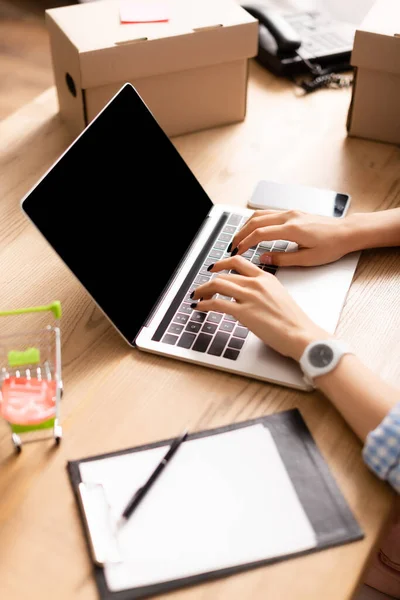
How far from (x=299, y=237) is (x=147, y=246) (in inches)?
9.2

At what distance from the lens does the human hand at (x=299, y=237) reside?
1.06m

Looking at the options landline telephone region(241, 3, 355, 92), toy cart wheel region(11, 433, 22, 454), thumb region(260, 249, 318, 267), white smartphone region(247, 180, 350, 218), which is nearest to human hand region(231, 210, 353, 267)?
thumb region(260, 249, 318, 267)

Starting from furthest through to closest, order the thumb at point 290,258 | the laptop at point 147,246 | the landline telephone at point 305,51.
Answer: the landline telephone at point 305,51, the thumb at point 290,258, the laptop at point 147,246

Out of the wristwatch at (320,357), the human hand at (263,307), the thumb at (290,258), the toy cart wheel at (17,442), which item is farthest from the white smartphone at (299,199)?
the toy cart wheel at (17,442)

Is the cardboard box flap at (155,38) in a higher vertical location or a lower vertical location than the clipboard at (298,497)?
higher

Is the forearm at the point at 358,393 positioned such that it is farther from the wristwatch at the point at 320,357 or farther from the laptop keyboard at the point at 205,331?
the laptop keyboard at the point at 205,331

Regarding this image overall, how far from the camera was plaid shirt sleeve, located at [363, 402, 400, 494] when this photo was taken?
0.75 meters

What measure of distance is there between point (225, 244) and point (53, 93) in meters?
0.68

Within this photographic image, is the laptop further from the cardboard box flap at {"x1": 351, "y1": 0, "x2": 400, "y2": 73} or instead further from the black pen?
the cardboard box flap at {"x1": 351, "y1": 0, "x2": 400, "y2": 73}

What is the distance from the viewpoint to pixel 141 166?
105 cm

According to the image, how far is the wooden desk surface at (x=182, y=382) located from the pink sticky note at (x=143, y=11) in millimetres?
235

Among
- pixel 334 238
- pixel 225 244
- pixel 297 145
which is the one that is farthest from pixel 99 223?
pixel 297 145

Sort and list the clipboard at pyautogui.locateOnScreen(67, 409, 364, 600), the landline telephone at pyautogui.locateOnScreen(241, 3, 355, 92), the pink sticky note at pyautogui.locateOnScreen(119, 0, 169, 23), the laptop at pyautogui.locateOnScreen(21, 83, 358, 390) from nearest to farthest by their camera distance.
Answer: the clipboard at pyautogui.locateOnScreen(67, 409, 364, 600), the laptop at pyautogui.locateOnScreen(21, 83, 358, 390), the pink sticky note at pyautogui.locateOnScreen(119, 0, 169, 23), the landline telephone at pyautogui.locateOnScreen(241, 3, 355, 92)

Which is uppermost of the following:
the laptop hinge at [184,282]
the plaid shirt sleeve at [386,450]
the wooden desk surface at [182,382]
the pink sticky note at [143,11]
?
the pink sticky note at [143,11]
